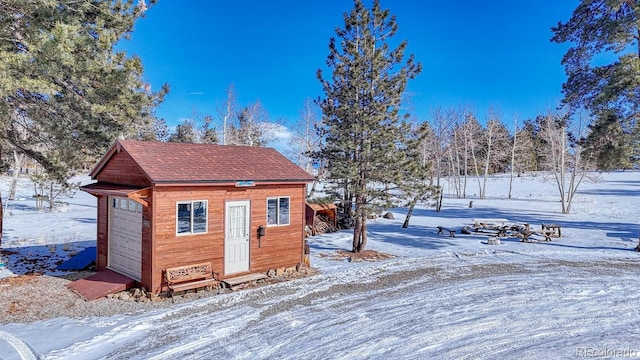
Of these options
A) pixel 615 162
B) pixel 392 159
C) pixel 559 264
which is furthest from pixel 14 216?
pixel 615 162

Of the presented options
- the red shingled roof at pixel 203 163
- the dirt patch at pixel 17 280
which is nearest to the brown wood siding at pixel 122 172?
the red shingled roof at pixel 203 163

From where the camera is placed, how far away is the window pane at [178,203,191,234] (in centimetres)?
978

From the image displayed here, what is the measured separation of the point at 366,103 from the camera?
13.9 metres

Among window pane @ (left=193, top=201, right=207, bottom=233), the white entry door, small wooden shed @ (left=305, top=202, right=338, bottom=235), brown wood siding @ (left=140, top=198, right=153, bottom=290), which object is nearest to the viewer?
brown wood siding @ (left=140, top=198, right=153, bottom=290)

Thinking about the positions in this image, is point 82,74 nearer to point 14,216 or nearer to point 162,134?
point 14,216

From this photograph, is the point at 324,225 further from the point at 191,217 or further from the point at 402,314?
the point at 402,314

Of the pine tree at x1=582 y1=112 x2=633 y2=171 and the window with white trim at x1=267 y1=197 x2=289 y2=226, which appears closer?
the window with white trim at x1=267 y1=197 x2=289 y2=226

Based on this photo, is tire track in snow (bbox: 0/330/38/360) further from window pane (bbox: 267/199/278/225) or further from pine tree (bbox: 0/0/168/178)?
window pane (bbox: 267/199/278/225)

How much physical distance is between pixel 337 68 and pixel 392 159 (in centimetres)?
388

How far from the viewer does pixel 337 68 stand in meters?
13.7

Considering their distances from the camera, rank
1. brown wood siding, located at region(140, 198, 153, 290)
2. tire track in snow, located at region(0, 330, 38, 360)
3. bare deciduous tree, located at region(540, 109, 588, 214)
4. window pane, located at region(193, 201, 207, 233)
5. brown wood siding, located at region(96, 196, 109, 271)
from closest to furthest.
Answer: tire track in snow, located at region(0, 330, 38, 360), brown wood siding, located at region(140, 198, 153, 290), window pane, located at region(193, 201, 207, 233), brown wood siding, located at region(96, 196, 109, 271), bare deciduous tree, located at region(540, 109, 588, 214)

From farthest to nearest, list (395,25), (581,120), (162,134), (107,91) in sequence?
(162,134) → (581,120) → (395,25) → (107,91)

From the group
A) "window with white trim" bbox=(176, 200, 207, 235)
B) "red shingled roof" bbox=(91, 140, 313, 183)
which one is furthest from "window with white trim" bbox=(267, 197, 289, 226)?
"window with white trim" bbox=(176, 200, 207, 235)

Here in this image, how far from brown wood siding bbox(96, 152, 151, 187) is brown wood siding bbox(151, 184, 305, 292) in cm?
95
